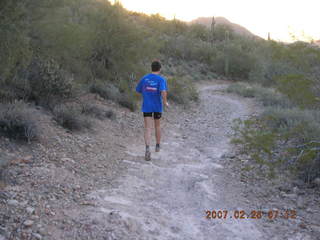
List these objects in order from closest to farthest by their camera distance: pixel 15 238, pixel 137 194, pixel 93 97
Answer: pixel 15 238, pixel 137 194, pixel 93 97

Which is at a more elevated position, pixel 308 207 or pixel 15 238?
pixel 15 238

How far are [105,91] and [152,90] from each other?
4.63m

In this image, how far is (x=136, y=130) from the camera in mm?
9281

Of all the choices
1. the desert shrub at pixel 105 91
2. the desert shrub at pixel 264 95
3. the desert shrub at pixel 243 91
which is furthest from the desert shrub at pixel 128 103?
the desert shrub at pixel 243 91

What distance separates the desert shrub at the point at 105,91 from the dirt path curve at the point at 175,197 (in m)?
3.14

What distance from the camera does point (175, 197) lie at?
510 centimetres

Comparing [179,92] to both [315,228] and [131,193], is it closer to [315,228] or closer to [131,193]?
[131,193]

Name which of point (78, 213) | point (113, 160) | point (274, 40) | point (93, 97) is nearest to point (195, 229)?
point (78, 213)

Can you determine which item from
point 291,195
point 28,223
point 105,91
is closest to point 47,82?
point 105,91

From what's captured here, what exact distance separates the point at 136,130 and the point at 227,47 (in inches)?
1188

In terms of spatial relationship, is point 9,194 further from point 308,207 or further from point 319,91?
point 319,91

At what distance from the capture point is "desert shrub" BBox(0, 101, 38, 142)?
5.71 meters

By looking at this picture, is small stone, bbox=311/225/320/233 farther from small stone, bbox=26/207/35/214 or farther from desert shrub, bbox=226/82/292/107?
desert shrub, bbox=226/82/292/107

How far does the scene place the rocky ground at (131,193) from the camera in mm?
3875
